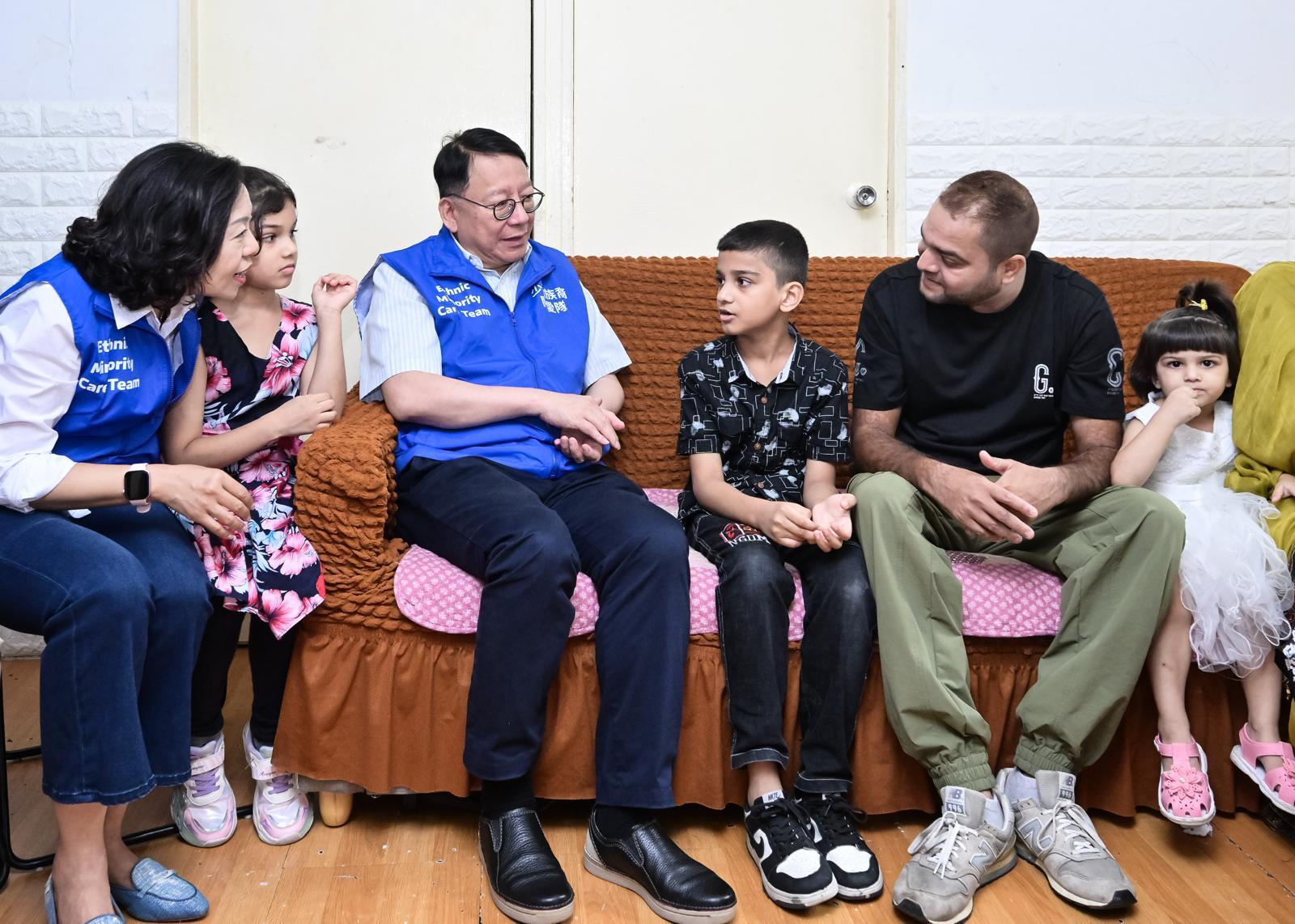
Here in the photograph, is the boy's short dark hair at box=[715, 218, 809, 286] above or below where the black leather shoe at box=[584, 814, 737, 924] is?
above

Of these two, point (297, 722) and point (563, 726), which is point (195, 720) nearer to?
point (297, 722)

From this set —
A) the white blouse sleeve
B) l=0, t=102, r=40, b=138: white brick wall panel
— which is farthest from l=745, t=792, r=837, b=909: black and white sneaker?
l=0, t=102, r=40, b=138: white brick wall panel

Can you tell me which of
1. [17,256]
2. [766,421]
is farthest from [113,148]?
[766,421]

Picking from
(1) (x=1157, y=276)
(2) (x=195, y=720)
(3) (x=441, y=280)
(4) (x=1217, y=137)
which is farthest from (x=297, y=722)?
(4) (x=1217, y=137)

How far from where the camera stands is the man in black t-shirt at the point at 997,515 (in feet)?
5.62

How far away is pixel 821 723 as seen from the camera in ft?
5.76

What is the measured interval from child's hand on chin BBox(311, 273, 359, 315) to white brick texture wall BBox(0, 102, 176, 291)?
0.87 metres

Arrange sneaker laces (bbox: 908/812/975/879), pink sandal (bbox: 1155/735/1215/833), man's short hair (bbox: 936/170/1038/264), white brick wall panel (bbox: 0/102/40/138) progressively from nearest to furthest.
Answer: sneaker laces (bbox: 908/812/975/879) → pink sandal (bbox: 1155/735/1215/833) → man's short hair (bbox: 936/170/1038/264) → white brick wall panel (bbox: 0/102/40/138)

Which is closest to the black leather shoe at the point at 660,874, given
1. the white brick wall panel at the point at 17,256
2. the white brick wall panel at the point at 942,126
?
the white brick wall panel at the point at 942,126

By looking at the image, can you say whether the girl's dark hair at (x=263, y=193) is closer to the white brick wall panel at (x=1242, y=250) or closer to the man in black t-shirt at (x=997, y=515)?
the man in black t-shirt at (x=997, y=515)

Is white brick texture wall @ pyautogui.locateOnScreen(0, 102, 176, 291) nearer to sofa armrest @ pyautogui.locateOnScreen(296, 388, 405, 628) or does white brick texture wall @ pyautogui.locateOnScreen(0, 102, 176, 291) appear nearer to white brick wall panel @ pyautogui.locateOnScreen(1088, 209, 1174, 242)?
sofa armrest @ pyautogui.locateOnScreen(296, 388, 405, 628)

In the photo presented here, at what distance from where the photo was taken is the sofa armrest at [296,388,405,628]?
1.78 metres

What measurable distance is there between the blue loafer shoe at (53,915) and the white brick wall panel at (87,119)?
5.84ft

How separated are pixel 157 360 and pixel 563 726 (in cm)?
83
